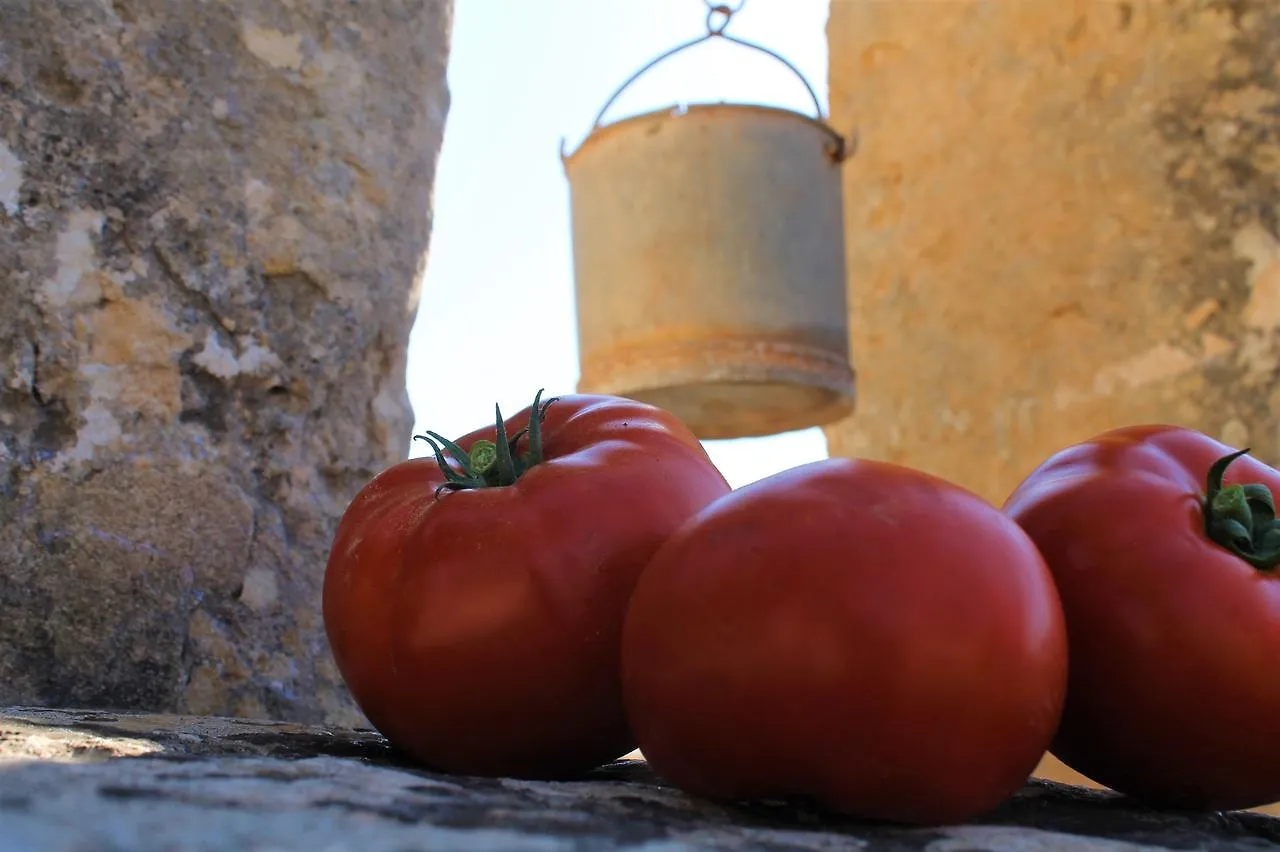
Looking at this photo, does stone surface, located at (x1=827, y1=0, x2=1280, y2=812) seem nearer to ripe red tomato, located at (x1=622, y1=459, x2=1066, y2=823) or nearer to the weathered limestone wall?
the weathered limestone wall

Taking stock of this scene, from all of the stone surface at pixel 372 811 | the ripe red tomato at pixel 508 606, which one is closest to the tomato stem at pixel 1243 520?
the stone surface at pixel 372 811

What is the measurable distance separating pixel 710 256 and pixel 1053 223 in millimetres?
1040

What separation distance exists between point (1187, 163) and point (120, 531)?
2272mm

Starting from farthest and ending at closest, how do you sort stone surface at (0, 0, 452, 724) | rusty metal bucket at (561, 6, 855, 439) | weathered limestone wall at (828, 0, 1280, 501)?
weathered limestone wall at (828, 0, 1280, 501) → rusty metal bucket at (561, 6, 855, 439) → stone surface at (0, 0, 452, 724)

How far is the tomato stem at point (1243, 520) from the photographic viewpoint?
0.77 m

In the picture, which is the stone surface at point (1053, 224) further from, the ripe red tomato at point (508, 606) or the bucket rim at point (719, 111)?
the ripe red tomato at point (508, 606)

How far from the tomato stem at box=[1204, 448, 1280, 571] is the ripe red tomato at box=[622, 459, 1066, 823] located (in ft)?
0.54

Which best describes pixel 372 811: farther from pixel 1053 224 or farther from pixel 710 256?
pixel 1053 224

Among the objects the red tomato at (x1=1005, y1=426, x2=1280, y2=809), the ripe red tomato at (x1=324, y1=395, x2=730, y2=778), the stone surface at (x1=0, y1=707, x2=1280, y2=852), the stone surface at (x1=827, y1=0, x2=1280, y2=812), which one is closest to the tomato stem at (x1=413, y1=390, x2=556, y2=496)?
the ripe red tomato at (x1=324, y1=395, x2=730, y2=778)

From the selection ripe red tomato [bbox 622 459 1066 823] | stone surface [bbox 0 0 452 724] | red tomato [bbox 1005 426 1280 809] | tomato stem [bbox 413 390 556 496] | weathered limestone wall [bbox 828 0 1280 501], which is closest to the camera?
ripe red tomato [bbox 622 459 1066 823]

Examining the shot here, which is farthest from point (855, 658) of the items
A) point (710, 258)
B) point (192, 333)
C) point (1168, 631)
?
point (710, 258)

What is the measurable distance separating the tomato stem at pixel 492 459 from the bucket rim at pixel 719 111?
4.86 feet

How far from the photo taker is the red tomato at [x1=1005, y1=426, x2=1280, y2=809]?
0.74 metres

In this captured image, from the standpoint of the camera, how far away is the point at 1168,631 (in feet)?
2.43
